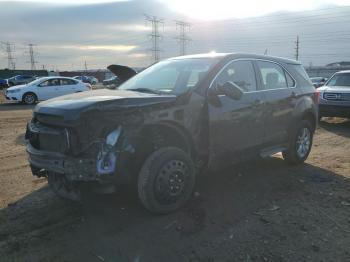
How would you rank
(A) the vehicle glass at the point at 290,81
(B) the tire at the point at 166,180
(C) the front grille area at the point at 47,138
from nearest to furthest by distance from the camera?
(C) the front grille area at the point at 47,138 < (B) the tire at the point at 166,180 < (A) the vehicle glass at the point at 290,81

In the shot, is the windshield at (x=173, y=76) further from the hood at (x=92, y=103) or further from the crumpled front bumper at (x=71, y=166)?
the crumpled front bumper at (x=71, y=166)

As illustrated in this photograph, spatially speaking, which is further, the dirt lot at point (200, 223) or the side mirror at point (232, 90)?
the side mirror at point (232, 90)

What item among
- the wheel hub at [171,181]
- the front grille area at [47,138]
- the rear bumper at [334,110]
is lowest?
the rear bumper at [334,110]

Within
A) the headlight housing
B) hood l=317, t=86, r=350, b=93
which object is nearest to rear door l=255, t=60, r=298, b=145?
the headlight housing

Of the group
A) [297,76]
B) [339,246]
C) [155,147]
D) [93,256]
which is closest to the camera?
[93,256]

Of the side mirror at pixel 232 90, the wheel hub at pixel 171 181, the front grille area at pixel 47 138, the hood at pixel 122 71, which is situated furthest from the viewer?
the hood at pixel 122 71

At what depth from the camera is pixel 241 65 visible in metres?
5.84

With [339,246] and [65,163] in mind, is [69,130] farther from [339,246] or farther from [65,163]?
[339,246]

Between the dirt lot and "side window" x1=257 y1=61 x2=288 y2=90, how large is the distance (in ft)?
4.85

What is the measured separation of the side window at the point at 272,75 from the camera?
6.27m

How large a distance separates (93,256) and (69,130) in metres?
1.31

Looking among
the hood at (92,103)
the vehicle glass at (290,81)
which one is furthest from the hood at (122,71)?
the vehicle glass at (290,81)

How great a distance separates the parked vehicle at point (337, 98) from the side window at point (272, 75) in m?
6.61

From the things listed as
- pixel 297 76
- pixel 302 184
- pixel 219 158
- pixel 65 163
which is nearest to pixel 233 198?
pixel 219 158
